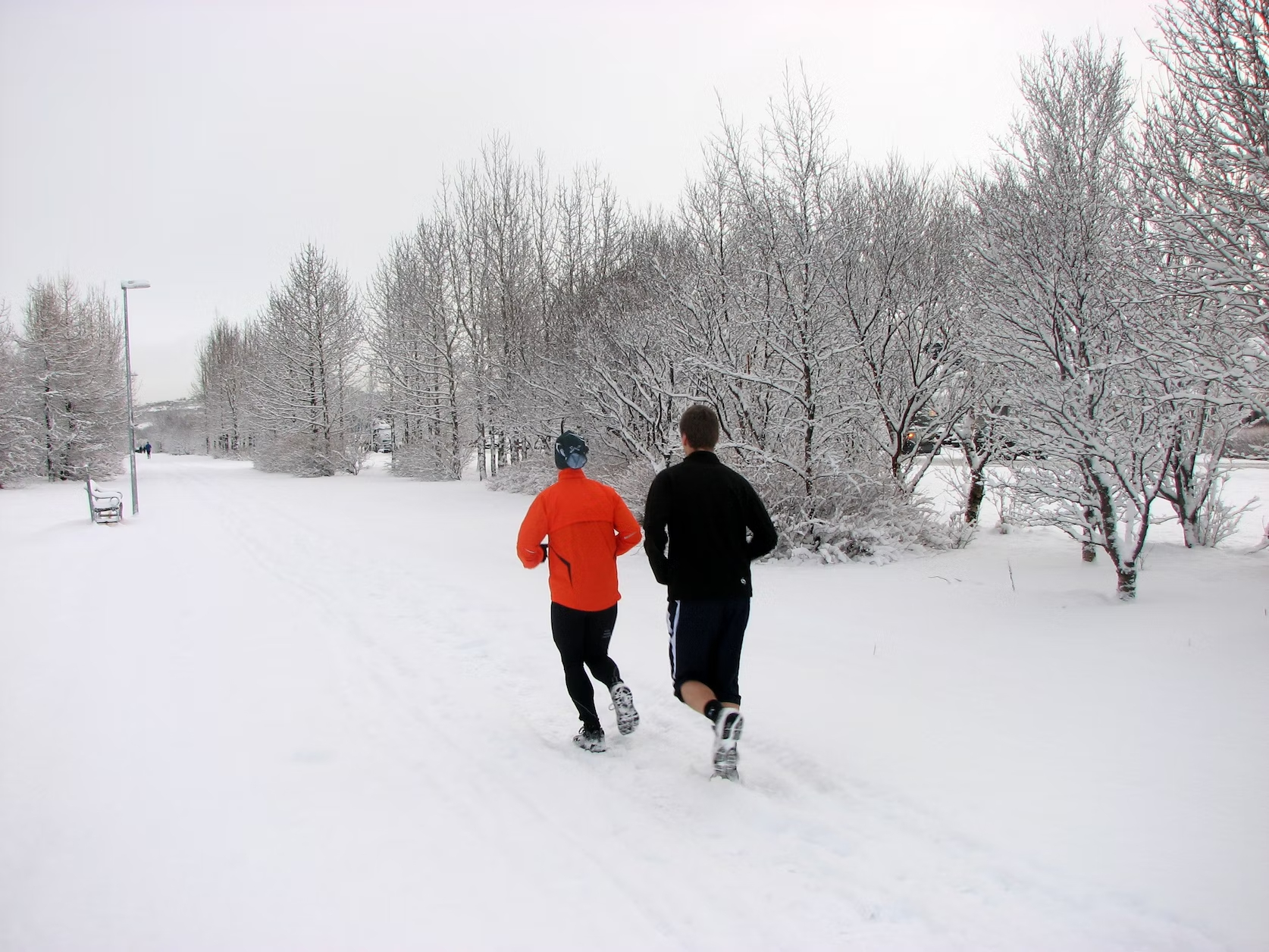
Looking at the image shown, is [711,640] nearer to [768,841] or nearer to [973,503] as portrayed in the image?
[768,841]

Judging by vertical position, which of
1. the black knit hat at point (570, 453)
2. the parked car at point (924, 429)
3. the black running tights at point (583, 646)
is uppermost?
the parked car at point (924, 429)

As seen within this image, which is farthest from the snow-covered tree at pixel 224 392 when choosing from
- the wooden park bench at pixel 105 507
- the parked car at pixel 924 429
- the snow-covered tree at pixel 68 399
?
the parked car at pixel 924 429

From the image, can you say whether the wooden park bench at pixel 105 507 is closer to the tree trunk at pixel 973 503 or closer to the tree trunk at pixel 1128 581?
the tree trunk at pixel 973 503

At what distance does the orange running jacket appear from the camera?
380 centimetres

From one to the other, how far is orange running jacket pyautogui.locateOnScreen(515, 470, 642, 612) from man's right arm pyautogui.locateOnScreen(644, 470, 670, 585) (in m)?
0.26

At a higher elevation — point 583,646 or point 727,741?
point 583,646

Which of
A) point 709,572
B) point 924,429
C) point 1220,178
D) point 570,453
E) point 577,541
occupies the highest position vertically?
point 1220,178

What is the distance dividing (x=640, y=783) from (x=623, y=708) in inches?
18.7

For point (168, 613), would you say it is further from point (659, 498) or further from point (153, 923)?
point (659, 498)

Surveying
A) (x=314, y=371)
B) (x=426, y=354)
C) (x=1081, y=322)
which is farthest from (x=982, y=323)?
(x=314, y=371)

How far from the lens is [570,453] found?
12.8 feet

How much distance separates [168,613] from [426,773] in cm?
502

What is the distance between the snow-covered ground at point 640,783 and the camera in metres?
2.54

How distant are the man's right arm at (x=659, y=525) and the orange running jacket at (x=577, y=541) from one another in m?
0.26
